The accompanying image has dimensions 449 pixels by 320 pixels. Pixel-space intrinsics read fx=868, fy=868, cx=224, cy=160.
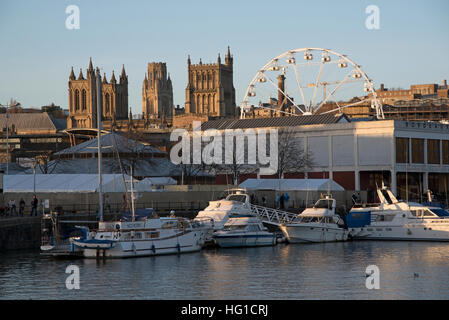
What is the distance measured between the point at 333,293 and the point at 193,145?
240ft

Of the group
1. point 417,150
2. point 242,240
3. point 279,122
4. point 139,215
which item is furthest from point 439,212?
point 279,122

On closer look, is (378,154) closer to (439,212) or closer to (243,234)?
(439,212)

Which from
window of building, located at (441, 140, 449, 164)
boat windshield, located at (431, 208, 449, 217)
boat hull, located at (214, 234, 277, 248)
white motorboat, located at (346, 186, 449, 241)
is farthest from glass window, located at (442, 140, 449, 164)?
boat hull, located at (214, 234, 277, 248)

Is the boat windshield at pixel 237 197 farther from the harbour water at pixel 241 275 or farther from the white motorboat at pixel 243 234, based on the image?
the harbour water at pixel 241 275

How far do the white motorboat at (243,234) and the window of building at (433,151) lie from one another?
1978 inches

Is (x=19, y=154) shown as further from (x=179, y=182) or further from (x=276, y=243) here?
(x=276, y=243)

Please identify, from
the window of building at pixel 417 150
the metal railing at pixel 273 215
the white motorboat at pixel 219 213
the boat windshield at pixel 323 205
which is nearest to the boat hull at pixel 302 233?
the metal railing at pixel 273 215

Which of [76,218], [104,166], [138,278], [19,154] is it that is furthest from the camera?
[19,154]

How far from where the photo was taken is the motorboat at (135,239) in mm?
55844

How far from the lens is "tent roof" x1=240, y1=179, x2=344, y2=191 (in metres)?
88.6

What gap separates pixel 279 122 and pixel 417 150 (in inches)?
793
